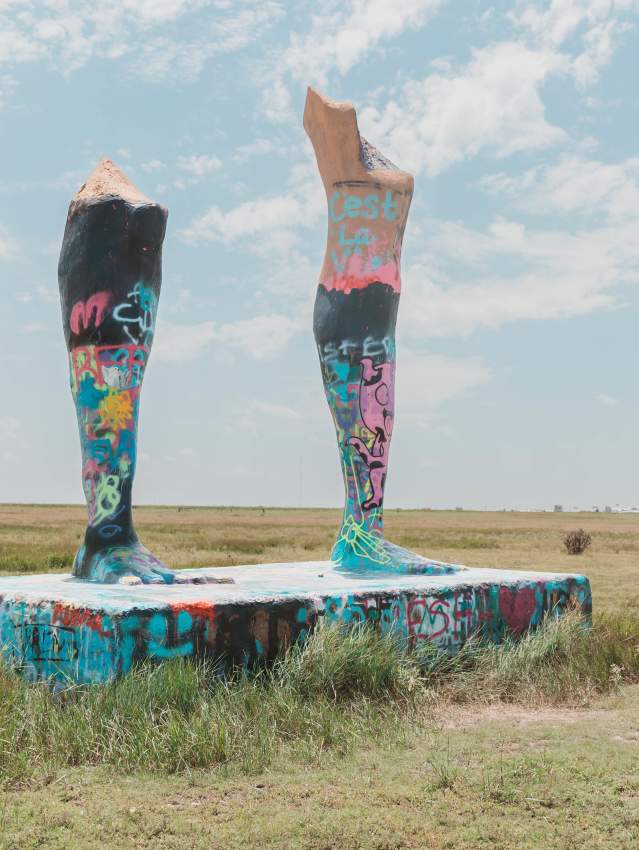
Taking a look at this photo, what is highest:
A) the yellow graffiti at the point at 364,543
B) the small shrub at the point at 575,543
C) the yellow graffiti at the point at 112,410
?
the yellow graffiti at the point at 112,410

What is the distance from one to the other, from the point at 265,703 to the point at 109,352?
282 centimetres

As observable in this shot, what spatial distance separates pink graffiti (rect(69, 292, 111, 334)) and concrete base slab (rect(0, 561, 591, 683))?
5.87 ft

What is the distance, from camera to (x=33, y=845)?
11.0ft

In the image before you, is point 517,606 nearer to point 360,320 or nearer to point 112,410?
point 360,320

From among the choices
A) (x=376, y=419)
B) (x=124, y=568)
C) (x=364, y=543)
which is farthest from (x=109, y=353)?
(x=364, y=543)

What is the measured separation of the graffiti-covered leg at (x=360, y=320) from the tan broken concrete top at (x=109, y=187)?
72.9 inches

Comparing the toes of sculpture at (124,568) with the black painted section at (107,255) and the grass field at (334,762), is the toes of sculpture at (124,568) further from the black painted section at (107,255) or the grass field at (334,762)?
the black painted section at (107,255)

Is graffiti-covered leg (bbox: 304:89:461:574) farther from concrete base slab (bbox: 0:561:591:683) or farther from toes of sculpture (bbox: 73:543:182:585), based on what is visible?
toes of sculpture (bbox: 73:543:182:585)

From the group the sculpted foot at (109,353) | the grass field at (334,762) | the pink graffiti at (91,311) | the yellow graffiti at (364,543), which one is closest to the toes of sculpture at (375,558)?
the yellow graffiti at (364,543)

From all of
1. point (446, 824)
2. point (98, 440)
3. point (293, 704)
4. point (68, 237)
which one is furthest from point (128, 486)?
point (446, 824)

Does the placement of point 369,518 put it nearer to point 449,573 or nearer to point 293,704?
point 449,573

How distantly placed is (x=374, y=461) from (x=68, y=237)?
2.98 m

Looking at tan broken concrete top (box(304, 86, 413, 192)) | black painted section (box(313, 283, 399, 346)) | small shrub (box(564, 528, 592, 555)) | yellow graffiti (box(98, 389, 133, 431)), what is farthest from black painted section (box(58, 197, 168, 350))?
small shrub (box(564, 528, 592, 555))

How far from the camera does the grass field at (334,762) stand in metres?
3.49
